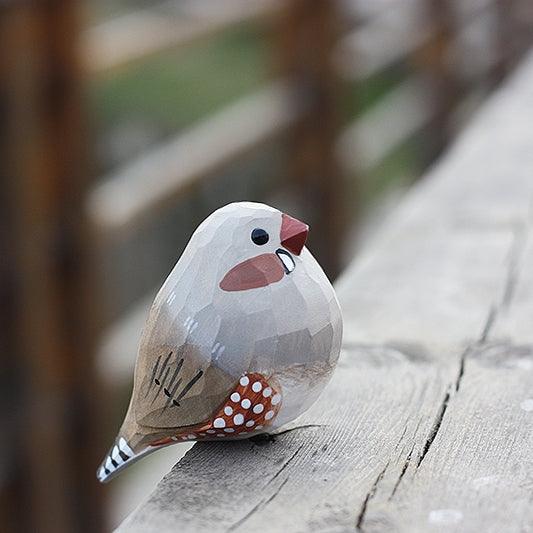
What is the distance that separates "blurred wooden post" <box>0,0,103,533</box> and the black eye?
46.6 inches

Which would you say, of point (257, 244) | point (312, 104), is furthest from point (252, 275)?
point (312, 104)

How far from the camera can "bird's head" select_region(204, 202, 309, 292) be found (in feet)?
1.92

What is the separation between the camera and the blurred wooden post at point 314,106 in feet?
9.56

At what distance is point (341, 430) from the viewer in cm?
66

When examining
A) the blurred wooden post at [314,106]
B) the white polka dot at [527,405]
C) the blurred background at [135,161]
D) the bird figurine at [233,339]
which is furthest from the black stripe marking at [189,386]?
the blurred wooden post at [314,106]

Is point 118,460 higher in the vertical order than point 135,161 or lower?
higher

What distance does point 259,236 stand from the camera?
60 centimetres

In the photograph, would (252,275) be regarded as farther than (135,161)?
No

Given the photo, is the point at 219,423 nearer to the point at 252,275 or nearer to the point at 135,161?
the point at 252,275

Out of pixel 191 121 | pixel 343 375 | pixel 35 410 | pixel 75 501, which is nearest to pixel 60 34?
pixel 35 410

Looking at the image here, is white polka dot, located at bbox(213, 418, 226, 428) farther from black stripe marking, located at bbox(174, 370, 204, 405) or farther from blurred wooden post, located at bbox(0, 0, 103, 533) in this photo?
blurred wooden post, located at bbox(0, 0, 103, 533)

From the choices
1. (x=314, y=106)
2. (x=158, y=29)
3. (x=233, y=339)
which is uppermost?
(x=233, y=339)

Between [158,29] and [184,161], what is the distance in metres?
0.28

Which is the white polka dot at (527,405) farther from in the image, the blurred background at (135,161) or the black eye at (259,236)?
the blurred background at (135,161)
